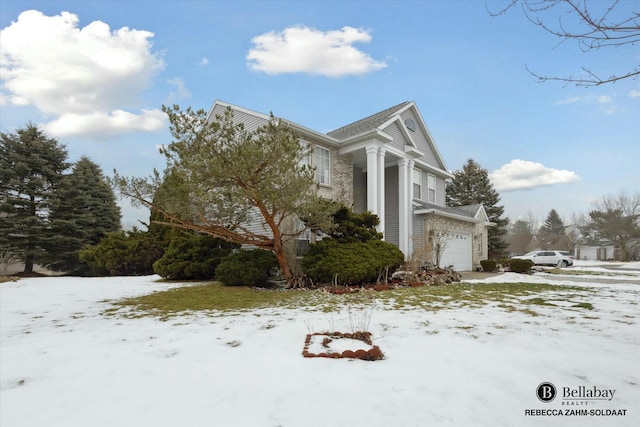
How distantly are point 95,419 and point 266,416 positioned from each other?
1035 mm

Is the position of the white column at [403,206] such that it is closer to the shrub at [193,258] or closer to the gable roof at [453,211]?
the gable roof at [453,211]

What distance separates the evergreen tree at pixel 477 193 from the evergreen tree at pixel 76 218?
84.7ft

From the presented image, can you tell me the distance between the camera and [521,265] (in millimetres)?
14102

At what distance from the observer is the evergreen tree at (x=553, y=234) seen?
1607 inches

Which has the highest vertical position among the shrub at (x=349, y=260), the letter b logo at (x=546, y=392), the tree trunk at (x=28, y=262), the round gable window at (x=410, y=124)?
the round gable window at (x=410, y=124)

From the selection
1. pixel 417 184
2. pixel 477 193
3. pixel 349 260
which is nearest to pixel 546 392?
pixel 349 260

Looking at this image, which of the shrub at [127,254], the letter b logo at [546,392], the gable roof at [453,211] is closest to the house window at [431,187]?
the gable roof at [453,211]

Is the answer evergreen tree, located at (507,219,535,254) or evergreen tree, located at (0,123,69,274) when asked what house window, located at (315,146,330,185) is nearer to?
evergreen tree, located at (0,123,69,274)

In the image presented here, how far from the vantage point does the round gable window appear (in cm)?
1558

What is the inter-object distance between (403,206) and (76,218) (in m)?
16.7

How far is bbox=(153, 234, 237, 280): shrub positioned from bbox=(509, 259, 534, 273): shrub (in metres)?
12.2

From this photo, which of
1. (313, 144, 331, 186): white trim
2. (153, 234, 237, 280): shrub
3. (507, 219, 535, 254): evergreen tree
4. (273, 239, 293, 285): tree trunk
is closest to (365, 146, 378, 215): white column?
(313, 144, 331, 186): white trim

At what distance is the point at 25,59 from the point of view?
8773 millimetres

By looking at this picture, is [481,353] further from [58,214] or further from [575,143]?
[58,214]
